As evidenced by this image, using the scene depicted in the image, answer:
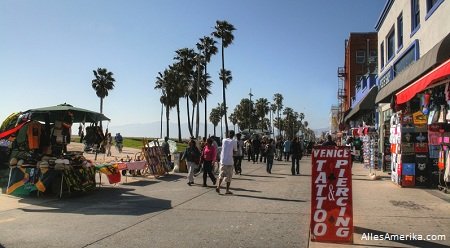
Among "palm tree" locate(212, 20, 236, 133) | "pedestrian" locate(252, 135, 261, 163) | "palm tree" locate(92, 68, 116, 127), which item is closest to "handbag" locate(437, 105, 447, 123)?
"pedestrian" locate(252, 135, 261, 163)

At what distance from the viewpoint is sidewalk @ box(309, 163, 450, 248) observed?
7.03m

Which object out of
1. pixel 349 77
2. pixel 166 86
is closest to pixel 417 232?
pixel 349 77

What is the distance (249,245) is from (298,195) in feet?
20.1

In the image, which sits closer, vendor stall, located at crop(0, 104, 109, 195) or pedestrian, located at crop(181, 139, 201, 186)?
vendor stall, located at crop(0, 104, 109, 195)

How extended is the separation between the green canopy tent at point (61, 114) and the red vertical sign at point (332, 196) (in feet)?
29.9

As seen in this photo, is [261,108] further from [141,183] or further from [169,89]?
[141,183]

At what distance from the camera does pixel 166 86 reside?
249ft

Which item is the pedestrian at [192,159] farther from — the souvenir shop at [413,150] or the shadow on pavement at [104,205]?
the souvenir shop at [413,150]

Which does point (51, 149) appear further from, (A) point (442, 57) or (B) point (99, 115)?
(A) point (442, 57)

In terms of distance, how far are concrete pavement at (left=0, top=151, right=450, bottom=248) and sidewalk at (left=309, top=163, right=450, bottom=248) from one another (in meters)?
0.02

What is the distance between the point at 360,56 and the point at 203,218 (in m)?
53.6

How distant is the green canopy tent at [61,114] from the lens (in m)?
13.4

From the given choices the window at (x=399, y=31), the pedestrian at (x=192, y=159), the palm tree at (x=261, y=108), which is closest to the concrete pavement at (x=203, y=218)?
the pedestrian at (x=192, y=159)

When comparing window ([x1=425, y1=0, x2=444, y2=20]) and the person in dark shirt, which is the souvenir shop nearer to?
window ([x1=425, y1=0, x2=444, y2=20])
